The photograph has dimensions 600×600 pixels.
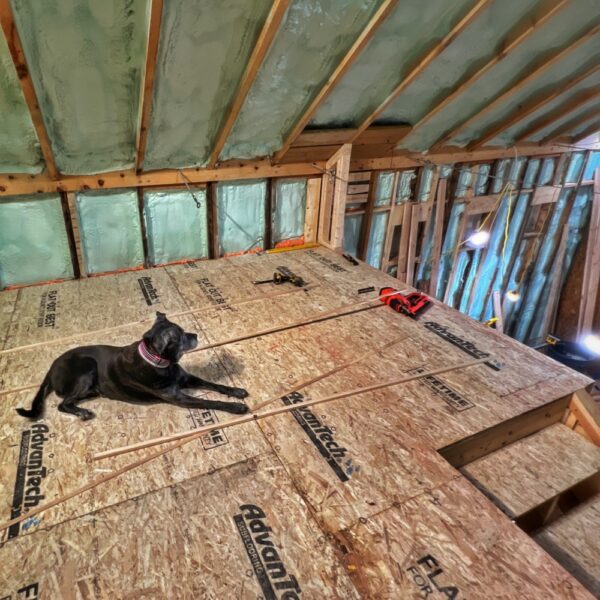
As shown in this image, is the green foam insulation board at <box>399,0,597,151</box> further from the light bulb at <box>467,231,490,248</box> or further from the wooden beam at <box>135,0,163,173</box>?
the wooden beam at <box>135,0,163,173</box>

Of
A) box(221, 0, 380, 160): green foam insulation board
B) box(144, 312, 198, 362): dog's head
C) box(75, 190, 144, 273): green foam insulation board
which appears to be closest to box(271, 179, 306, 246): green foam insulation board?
box(221, 0, 380, 160): green foam insulation board

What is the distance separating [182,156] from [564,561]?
4.21 meters

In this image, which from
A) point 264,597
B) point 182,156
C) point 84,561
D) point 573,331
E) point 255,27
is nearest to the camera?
point 264,597

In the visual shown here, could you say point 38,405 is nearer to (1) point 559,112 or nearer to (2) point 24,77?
(2) point 24,77

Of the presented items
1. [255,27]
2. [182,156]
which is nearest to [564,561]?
[255,27]

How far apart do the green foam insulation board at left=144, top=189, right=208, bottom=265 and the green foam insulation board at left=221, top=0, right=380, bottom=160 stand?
0.68 meters

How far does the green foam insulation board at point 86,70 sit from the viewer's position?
250 cm

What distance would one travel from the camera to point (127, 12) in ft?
8.38

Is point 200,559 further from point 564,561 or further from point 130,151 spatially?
point 130,151

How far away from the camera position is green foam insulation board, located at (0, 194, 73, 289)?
382 cm

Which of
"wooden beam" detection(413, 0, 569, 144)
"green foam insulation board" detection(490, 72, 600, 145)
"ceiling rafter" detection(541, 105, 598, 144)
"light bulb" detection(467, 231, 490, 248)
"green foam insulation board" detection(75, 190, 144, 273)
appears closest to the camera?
"wooden beam" detection(413, 0, 569, 144)

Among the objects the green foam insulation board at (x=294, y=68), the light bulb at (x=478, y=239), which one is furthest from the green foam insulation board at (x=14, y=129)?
the light bulb at (x=478, y=239)

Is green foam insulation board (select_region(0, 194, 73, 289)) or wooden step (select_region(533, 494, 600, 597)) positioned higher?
green foam insulation board (select_region(0, 194, 73, 289))

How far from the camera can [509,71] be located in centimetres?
402
